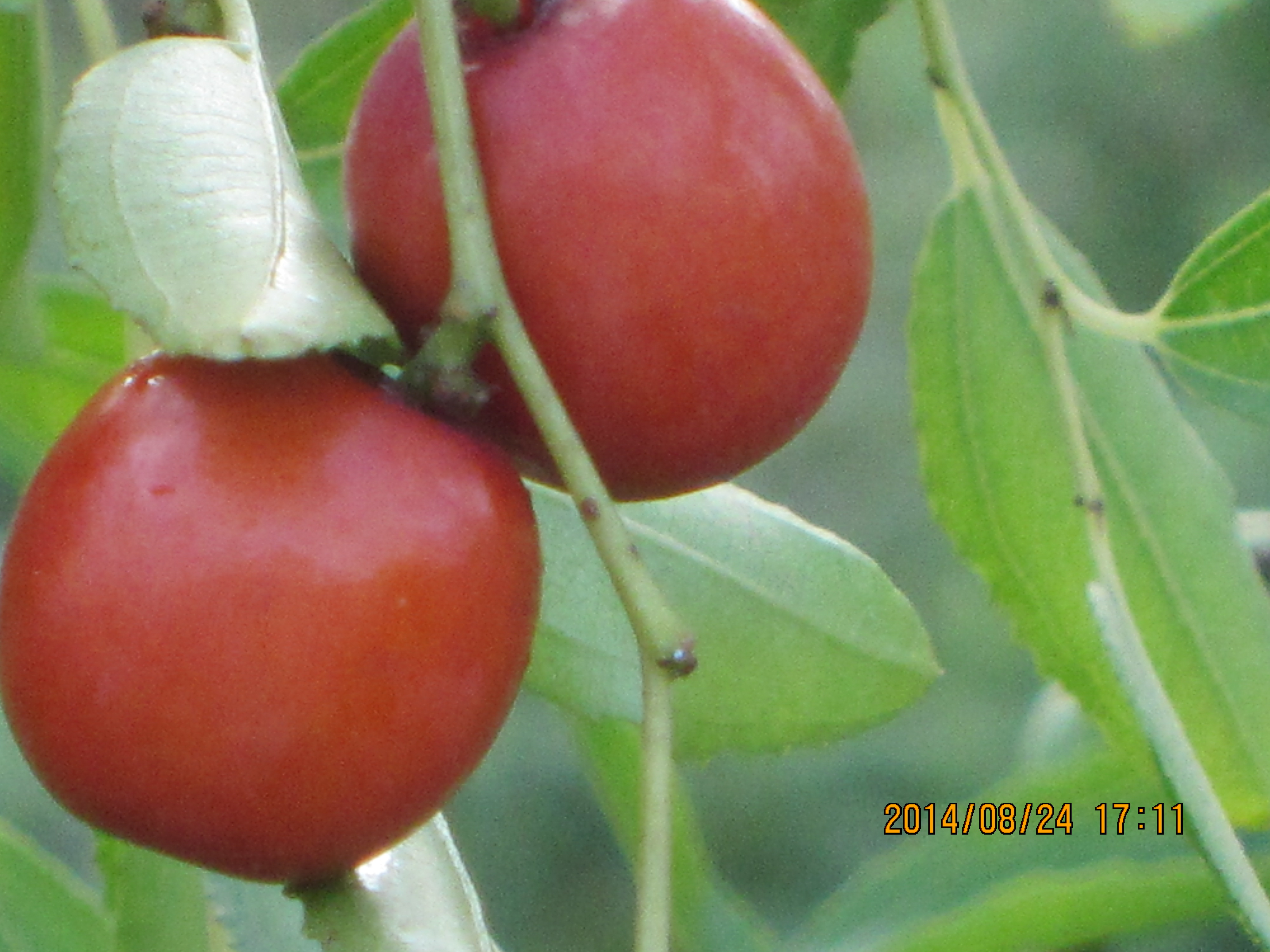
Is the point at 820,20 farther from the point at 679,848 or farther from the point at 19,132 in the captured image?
the point at 679,848

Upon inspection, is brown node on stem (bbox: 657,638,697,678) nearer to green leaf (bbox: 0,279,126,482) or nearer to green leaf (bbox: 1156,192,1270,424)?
green leaf (bbox: 1156,192,1270,424)

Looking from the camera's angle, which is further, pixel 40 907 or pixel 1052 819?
pixel 1052 819

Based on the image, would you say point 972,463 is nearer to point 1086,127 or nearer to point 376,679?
point 376,679

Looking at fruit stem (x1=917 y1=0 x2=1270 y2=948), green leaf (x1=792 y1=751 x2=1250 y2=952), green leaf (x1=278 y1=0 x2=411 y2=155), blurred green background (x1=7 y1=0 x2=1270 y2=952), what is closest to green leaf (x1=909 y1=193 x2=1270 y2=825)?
fruit stem (x1=917 y1=0 x2=1270 y2=948)

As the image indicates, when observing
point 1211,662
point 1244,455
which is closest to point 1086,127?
point 1244,455

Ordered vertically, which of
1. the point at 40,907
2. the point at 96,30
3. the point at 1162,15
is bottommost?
the point at 40,907

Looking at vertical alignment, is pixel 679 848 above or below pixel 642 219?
below

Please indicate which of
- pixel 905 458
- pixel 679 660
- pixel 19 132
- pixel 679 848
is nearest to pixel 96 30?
pixel 19 132
